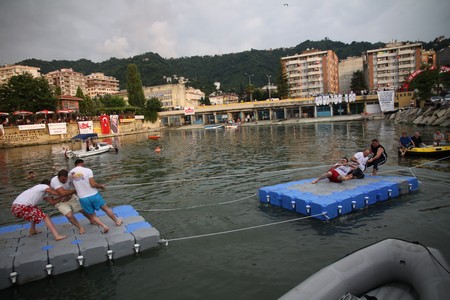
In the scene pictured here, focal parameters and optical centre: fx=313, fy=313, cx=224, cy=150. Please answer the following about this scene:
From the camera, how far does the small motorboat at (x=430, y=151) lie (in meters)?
19.1

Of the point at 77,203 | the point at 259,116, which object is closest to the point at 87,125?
the point at 259,116

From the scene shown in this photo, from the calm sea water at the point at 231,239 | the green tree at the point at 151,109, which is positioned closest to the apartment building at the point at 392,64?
the green tree at the point at 151,109

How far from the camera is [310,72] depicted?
120375 millimetres

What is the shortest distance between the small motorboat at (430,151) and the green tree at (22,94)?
6947cm

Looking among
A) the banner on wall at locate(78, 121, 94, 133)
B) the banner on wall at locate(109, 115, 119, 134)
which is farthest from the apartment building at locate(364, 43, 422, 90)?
the banner on wall at locate(78, 121, 94, 133)

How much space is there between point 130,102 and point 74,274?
101415 mm

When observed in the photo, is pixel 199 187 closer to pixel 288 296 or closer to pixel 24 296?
pixel 24 296

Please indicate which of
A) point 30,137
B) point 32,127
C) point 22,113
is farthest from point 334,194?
point 30,137

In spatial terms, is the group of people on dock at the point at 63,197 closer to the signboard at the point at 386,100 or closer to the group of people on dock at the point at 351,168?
the group of people on dock at the point at 351,168

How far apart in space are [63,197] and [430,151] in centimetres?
2039

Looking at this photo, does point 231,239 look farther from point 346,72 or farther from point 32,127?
point 346,72

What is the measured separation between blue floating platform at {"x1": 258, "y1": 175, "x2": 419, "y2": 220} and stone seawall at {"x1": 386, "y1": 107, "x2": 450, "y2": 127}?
3601 centimetres

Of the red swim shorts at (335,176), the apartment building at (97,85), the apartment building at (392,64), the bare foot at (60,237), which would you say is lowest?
the bare foot at (60,237)

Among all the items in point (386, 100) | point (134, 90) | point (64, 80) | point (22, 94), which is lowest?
point (386, 100)
